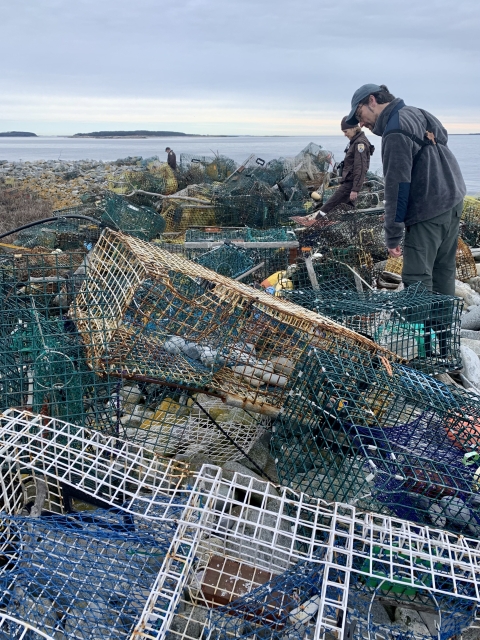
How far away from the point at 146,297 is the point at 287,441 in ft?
2.97

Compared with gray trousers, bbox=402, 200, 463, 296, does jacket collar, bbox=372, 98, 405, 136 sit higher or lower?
higher

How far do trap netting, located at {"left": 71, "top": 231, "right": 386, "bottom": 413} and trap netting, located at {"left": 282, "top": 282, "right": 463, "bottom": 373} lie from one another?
49cm

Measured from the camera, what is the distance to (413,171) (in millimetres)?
3332

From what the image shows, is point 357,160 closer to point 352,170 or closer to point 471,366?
point 352,170

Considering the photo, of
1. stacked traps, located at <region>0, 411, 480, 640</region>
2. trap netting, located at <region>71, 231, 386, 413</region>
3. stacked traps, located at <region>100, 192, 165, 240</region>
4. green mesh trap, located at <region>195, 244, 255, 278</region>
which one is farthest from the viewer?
stacked traps, located at <region>100, 192, 165, 240</region>

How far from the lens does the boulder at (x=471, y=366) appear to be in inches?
122

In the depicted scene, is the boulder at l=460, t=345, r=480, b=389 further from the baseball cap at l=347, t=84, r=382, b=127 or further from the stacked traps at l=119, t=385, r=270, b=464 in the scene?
the baseball cap at l=347, t=84, r=382, b=127

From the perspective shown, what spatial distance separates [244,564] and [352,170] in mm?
4898

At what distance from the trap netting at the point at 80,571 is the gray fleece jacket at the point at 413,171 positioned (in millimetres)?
2416

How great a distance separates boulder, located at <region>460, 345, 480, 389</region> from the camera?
3.11m

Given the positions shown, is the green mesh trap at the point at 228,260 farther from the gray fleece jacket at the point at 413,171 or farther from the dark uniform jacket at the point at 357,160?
the dark uniform jacket at the point at 357,160

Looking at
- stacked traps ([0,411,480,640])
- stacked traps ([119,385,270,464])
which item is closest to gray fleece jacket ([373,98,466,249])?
stacked traps ([119,385,270,464])

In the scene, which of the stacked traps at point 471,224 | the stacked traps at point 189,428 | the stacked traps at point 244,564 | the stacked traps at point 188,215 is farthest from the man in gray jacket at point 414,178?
the stacked traps at point 188,215

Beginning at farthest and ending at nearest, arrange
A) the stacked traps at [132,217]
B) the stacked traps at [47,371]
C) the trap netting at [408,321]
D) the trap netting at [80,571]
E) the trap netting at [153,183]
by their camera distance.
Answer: the trap netting at [153,183] → the stacked traps at [132,217] → the trap netting at [408,321] → the stacked traps at [47,371] → the trap netting at [80,571]
